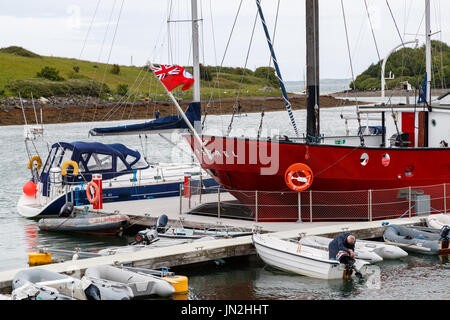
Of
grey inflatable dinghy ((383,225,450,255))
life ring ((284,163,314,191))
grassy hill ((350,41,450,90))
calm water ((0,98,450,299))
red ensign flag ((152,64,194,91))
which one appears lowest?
calm water ((0,98,450,299))

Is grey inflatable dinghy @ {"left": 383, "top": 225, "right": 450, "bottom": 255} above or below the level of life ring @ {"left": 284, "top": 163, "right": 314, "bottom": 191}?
below

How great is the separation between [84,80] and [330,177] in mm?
104375

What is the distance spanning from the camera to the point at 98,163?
2742cm

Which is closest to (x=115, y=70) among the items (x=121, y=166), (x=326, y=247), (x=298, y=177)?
(x=121, y=166)

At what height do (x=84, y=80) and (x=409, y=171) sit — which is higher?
(x=84, y=80)

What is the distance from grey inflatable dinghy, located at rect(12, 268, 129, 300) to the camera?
530 inches

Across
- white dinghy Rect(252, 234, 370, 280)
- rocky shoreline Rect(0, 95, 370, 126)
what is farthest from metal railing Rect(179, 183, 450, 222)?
rocky shoreline Rect(0, 95, 370, 126)

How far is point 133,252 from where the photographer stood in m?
17.3

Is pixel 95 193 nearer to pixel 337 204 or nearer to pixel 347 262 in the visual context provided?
pixel 337 204

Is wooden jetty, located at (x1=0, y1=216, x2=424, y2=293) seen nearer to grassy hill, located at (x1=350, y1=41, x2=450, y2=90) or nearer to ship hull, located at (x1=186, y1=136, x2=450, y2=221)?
ship hull, located at (x1=186, y1=136, x2=450, y2=221)

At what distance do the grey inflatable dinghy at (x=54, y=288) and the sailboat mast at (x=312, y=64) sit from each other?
8.49 meters

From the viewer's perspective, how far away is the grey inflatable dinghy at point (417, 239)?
18641 millimetres
